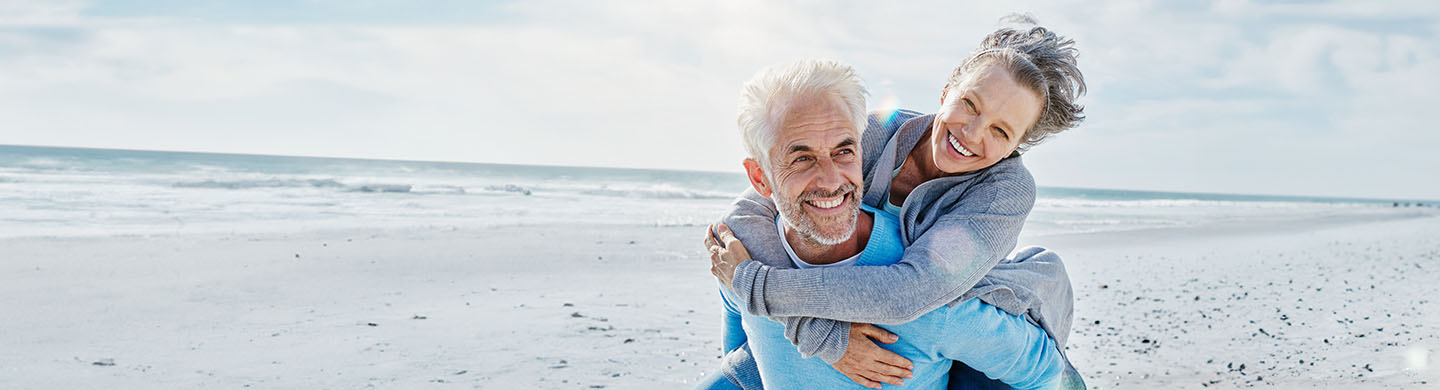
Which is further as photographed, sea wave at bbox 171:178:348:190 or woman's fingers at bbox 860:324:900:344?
sea wave at bbox 171:178:348:190

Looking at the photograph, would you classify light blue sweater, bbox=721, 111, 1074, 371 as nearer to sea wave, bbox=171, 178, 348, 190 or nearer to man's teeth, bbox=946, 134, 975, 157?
man's teeth, bbox=946, 134, 975, 157

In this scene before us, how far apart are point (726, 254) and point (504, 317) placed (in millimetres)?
4753

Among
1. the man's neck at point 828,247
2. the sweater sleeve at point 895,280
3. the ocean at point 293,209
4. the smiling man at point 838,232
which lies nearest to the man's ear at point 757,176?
the smiling man at point 838,232

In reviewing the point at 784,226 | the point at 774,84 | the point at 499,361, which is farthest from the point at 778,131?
the point at 499,361

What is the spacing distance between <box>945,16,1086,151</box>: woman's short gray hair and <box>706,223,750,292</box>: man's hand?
91 cm

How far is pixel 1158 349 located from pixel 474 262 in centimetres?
670

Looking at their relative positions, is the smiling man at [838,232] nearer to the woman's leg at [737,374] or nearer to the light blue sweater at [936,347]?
the light blue sweater at [936,347]

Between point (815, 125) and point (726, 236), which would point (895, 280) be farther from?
point (726, 236)

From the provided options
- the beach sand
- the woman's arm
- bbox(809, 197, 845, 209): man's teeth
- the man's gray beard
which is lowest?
the beach sand

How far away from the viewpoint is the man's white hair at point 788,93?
2.21 m

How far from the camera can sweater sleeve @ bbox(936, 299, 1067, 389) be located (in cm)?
219

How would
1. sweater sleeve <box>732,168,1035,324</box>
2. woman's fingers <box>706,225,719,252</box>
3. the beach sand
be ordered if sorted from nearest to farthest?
sweater sleeve <box>732,168,1035,324</box> < woman's fingers <box>706,225,719,252</box> < the beach sand

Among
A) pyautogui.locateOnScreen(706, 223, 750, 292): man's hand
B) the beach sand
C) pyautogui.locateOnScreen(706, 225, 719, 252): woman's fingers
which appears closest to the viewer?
pyautogui.locateOnScreen(706, 223, 750, 292): man's hand

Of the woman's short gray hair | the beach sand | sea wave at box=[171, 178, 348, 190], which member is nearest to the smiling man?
the woman's short gray hair
